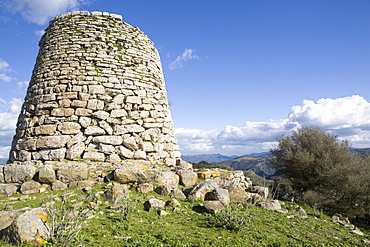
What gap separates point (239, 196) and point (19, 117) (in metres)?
8.59

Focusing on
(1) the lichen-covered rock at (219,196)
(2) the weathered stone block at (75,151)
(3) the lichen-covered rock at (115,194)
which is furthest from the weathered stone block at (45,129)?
(1) the lichen-covered rock at (219,196)

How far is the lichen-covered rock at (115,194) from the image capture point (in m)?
5.22

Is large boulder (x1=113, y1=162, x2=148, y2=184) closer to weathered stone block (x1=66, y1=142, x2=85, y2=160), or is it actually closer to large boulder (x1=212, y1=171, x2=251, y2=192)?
weathered stone block (x1=66, y1=142, x2=85, y2=160)

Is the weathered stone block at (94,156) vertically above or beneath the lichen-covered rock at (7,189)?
above

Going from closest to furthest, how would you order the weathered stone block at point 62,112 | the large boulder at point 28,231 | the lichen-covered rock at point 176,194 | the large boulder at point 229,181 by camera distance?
the large boulder at point 28,231 → the lichen-covered rock at point 176,194 → the large boulder at point 229,181 → the weathered stone block at point 62,112

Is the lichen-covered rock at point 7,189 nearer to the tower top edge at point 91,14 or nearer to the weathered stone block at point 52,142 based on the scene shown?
the weathered stone block at point 52,142

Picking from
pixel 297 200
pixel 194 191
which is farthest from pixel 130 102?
pixel 297 200

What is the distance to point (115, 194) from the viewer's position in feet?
17.3

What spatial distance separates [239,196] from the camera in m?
6.32

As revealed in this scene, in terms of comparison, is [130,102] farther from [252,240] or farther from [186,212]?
[252,240]

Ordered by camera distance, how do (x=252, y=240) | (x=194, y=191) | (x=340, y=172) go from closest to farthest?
(x=252, y=240) → (x=194, y=191) → (x=340, y=172)

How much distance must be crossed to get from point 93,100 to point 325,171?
9.48m

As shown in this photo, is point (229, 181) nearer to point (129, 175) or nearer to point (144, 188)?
point (144, 188)

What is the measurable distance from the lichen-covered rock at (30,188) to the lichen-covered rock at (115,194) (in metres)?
2.08
